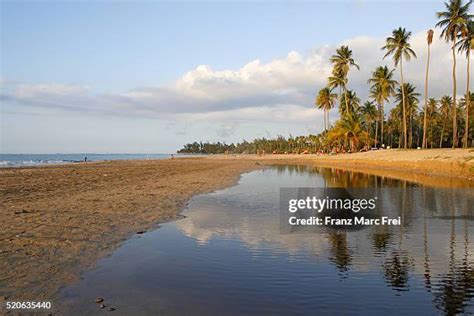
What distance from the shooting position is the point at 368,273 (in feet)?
25.6

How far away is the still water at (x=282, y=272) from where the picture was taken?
6.21 m

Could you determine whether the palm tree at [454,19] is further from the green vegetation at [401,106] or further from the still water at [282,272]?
the still water at [282,272]

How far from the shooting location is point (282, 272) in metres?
7.93

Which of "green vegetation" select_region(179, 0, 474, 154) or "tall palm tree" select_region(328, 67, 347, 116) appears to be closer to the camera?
"green vegetation" select_region(179, 0, 474, 154)

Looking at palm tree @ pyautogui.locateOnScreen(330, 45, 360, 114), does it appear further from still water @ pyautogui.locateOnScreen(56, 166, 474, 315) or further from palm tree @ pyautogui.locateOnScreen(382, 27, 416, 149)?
still water @ pyautogui.locateOnScreen(56, 166, 474, 315)

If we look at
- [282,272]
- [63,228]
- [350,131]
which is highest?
[350,131]

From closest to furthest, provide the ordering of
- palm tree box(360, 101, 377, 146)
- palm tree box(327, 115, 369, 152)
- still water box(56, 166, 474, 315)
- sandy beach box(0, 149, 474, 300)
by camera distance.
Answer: still water box(56, 166, 474, 315)
sandy beach box(0, 149, 474, 300)
palm tree box(327, 115, 369, 152)
palm tree box(360, 101, 377, 146)

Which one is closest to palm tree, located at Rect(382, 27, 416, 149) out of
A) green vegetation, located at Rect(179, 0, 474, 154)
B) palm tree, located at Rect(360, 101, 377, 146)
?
green vegetation, located at Rect(179, 0, 474, 154)

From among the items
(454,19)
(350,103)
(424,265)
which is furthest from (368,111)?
(424,265)

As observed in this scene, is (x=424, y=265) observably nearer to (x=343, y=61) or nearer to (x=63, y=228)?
(x=63, y=228)

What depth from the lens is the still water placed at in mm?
6207

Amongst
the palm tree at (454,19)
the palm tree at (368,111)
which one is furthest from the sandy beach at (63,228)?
the palm tree at (368,111)

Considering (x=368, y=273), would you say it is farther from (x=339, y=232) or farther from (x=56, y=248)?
(x=56, y=248)

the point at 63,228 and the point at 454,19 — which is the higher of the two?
the point at 454,19
